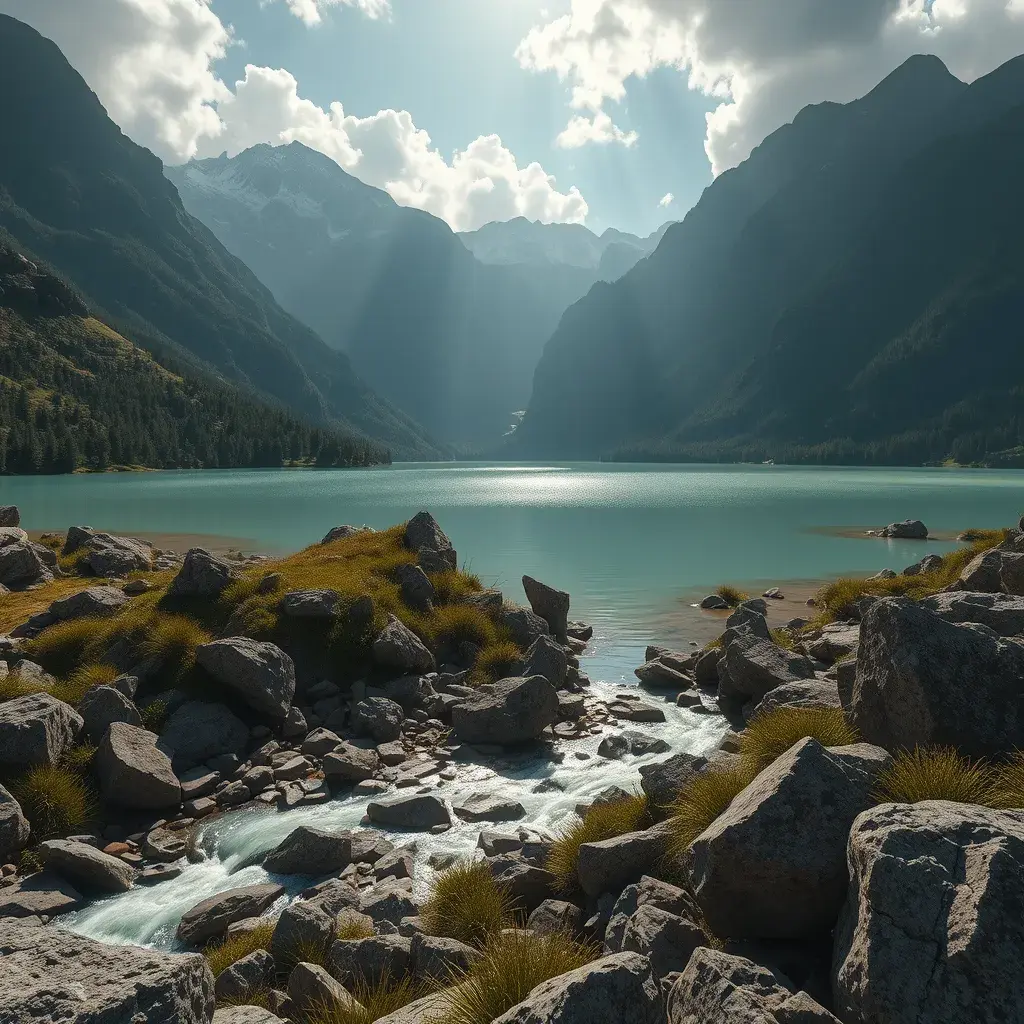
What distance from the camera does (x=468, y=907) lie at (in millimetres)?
7602

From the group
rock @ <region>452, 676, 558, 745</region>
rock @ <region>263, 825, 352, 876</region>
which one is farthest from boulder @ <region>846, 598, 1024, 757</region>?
rock @ <region>452, 676, 558, 745</region>

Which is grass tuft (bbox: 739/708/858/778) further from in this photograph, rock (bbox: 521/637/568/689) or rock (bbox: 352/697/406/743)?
rock (bbox: 521/637/568/689)

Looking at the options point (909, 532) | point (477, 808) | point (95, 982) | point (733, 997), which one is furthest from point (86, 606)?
point (909, 532)

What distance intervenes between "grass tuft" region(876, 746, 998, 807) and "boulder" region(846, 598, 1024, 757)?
59 cm

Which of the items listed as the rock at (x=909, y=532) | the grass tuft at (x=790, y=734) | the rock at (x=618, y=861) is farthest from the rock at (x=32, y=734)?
the rock at (x=909, y=532)

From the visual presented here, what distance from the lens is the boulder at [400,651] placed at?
1689cm

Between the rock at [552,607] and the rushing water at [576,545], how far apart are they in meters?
1.44

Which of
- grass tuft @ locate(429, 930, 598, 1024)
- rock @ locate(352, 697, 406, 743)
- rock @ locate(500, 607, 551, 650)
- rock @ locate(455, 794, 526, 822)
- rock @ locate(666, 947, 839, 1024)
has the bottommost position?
rock @ locate(455, 794, 526, 822)

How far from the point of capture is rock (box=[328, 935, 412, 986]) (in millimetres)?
6707

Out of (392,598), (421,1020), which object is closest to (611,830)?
(421,1020)

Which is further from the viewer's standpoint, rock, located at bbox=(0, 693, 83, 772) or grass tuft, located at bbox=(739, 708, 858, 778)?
rock, located at bbox=(0, 693, 83, 772)

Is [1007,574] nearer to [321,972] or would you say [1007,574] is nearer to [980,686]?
[980,686]

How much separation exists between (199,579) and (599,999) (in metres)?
16.2

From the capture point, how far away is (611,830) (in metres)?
8.92
